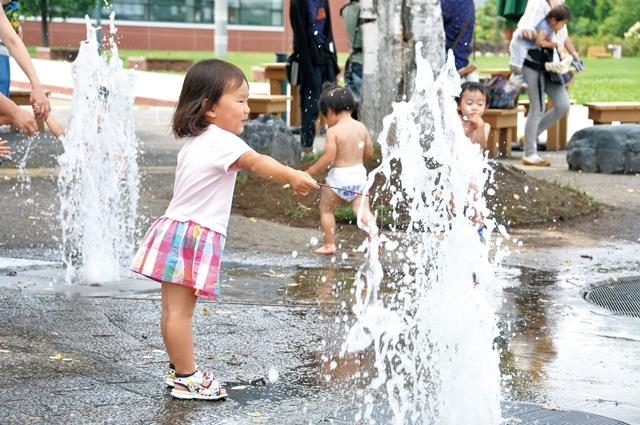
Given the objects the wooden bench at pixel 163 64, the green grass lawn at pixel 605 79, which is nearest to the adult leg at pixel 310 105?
the green grass lawn at pixel 605 79

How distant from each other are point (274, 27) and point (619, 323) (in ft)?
150

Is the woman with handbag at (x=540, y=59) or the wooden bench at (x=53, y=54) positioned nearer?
the woman with handbag at (x=540, y=59)

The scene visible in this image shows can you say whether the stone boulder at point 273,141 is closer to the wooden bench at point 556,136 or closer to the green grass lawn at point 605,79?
the wooden bench at point 556,136

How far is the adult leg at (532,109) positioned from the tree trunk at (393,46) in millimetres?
2925

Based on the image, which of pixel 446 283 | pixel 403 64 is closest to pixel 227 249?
pixel 403 64

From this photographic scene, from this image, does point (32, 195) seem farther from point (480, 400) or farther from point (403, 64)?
point (480, 400)

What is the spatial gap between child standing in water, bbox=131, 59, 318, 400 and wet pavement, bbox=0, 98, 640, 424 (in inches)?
7.2

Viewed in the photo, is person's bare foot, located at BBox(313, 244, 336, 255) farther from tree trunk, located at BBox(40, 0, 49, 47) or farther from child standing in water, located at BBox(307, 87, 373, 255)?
tree trunk, located at BBox(40, 0, 49, 47)

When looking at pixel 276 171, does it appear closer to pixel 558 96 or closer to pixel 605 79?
pixel 558 96

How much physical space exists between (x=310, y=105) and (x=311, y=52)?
2.00 feet

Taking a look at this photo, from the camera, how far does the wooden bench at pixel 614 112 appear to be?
14531mm

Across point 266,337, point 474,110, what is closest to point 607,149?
point 474,110

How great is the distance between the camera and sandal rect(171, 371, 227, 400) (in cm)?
464

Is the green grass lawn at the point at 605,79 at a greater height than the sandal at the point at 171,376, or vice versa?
the sandal at the point at 171,376
